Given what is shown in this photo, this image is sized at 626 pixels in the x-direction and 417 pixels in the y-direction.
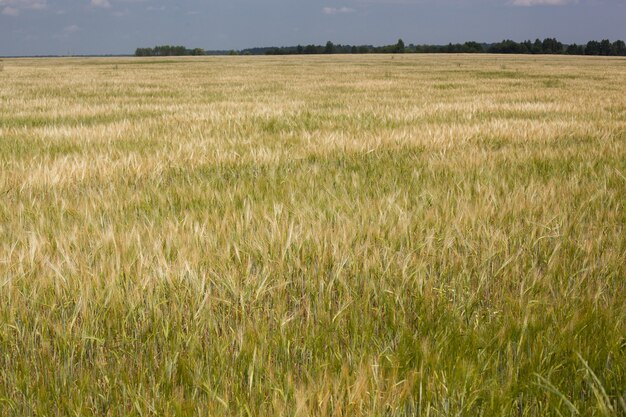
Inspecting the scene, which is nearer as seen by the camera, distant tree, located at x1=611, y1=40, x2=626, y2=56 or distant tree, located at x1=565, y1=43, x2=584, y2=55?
distant tree, located at x1=611, y1=40, x2=626, y2=56

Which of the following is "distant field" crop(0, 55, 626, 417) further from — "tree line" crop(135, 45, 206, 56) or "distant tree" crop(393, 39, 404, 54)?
"tree line" crop(135, 45, 206, 56)

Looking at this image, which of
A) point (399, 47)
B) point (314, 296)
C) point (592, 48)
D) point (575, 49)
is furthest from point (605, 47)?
point (314, 296)

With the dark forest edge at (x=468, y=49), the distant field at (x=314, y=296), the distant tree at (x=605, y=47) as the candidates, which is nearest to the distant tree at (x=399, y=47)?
the dark forest edge at (x=468, y=49)

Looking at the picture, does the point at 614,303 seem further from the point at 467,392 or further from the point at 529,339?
the point at 467,392

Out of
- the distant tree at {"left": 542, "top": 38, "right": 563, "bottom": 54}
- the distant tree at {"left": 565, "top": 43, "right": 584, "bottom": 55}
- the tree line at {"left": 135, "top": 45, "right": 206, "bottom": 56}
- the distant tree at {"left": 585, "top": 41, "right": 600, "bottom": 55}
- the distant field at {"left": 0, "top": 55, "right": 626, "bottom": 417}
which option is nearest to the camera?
the distant field at {"left": 0, "top": 55, "right": 626, "bottom": 417}

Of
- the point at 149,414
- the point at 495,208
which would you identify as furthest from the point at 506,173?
the point at 149,414

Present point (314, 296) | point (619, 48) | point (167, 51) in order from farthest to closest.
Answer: point (167, 51)
point (619, 48)
point (314, 296)

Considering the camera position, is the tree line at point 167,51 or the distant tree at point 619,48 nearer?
the distant tree at point 619,48

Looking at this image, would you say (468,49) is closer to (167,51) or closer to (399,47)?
(399,47)

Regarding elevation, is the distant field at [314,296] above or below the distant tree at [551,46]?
below

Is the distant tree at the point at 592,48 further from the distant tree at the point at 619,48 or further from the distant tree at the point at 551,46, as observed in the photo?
the distant tree at the point at 551,46

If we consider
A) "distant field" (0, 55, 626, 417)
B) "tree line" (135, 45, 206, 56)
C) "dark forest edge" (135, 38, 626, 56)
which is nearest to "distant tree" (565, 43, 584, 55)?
"dark forest edge" (135, 38, 626, 56)

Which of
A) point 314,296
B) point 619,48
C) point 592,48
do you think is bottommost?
point 314,296

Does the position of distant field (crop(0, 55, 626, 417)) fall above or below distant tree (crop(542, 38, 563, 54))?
below
